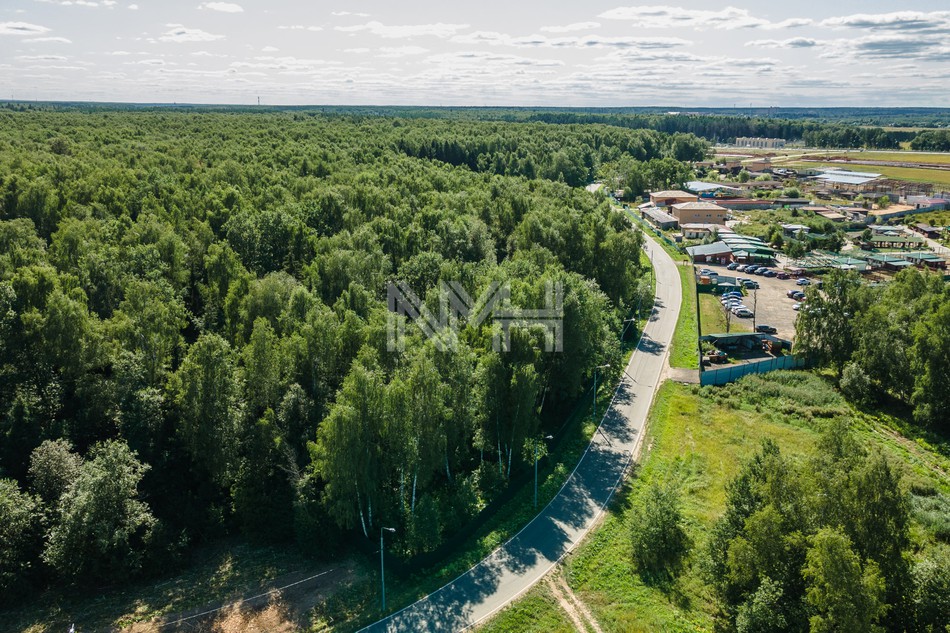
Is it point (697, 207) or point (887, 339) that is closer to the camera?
point (887, 339)

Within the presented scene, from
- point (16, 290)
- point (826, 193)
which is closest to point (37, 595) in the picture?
point (16, 290)

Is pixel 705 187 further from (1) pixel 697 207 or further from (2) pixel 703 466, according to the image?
(2) pixel 703 466

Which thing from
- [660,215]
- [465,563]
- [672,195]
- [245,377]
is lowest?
[465,563]

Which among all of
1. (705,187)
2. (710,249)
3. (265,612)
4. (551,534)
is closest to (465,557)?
(551,534)

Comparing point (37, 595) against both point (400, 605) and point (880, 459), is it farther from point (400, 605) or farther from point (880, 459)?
point (880, 459)

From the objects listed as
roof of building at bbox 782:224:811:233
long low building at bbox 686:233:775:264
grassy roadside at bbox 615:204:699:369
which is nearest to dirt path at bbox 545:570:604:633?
grassy roadside at bbox 615:204:699:369

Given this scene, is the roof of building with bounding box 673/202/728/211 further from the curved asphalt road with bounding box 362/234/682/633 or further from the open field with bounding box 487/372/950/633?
the curved asphalt road with bounding box 362/234/682/633
